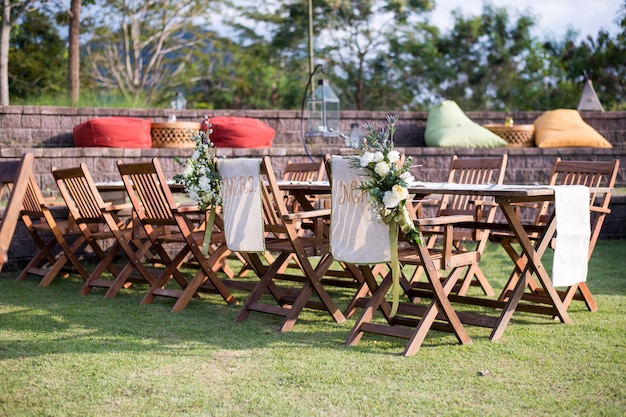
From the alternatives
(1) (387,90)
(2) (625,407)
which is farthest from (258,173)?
(1) (387,90)

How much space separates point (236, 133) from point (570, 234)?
6193 millimetres

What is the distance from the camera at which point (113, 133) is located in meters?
9.34

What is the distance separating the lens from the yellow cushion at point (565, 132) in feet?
34.9

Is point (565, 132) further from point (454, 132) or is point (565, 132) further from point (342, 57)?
point (342, 57)

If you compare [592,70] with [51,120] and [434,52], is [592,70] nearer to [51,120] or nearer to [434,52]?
[434,52]

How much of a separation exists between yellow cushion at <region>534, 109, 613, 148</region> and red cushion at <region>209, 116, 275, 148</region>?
151 inches

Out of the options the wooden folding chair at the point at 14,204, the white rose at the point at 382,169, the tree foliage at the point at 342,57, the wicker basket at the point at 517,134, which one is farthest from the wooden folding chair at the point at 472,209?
the tree foliage at the point at 342,57

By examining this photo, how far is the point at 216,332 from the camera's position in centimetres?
459

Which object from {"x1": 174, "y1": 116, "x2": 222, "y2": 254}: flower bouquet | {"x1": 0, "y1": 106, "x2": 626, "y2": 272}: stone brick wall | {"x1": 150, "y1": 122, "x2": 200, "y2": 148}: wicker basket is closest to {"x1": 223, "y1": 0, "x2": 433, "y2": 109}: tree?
{"x1": 0, "y1": 106, "x2": 626, "y2": 272}: stone brick wall

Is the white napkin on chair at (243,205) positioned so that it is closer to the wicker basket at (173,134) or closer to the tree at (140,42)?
the wicker basket at (173,134)

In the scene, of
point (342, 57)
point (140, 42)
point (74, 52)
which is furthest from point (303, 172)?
point (342, 57)

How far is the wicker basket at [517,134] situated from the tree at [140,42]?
42.9ft

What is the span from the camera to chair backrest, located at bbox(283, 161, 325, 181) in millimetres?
7152

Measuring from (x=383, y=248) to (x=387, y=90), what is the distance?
864 inches
